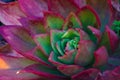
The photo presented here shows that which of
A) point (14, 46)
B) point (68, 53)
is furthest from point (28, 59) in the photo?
point (68, 53)

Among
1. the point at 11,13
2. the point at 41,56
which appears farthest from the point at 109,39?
the point at 11,13

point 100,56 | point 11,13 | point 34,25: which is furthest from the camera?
point 11,13

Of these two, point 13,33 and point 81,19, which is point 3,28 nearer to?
point 13,33

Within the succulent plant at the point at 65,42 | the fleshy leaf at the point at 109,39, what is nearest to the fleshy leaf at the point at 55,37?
the succulent plant at the point at 65,42

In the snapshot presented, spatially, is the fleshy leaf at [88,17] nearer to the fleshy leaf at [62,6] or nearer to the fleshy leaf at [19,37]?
the fleshy leaf at [62,6]

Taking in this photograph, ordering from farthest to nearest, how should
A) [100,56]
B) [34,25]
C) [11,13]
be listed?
→ [11,13]
[34,25]
[100,56]

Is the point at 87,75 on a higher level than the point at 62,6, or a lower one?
lower

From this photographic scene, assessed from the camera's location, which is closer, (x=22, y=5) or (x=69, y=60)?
(x=69, y=60)

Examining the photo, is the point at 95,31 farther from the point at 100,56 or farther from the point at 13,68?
the point at 13,68
